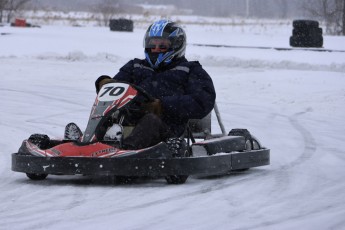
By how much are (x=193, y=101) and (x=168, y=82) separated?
34 centimetres

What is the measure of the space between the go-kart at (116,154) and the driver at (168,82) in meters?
0.16

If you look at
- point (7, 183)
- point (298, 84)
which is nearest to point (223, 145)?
point (7, 183)

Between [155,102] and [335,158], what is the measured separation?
2.31 m

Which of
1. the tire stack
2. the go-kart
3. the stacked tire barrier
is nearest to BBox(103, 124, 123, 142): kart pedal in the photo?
the go-kart

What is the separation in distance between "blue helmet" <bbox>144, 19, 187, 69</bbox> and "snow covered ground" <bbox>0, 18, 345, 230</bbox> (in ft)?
3.74

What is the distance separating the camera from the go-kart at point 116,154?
6082 millimetres

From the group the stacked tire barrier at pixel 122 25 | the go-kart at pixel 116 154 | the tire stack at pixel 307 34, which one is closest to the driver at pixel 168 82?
the go-kart at pixel 116 154

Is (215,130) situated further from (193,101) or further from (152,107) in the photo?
(152,107)

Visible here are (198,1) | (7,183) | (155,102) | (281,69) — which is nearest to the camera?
(7,183)

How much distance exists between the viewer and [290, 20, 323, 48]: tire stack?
23219 millimetres

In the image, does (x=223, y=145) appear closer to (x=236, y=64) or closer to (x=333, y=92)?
(x=333, y=92)

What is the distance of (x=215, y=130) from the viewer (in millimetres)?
10906

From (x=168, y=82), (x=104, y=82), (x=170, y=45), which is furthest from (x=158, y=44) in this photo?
(x=104, y=82)

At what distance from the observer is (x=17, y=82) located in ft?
53.6
